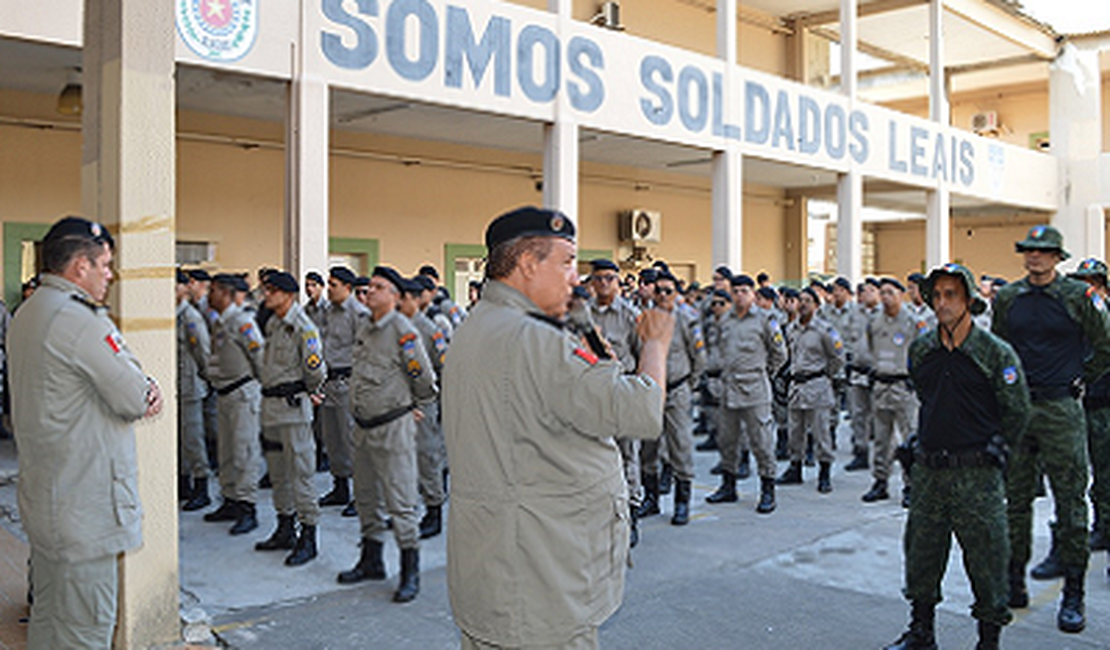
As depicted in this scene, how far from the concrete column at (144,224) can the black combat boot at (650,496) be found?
4013mm

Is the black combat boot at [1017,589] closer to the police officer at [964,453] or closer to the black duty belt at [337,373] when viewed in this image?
the police officer at [964,453]

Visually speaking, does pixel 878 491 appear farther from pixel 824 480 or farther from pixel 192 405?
pixel 192 405

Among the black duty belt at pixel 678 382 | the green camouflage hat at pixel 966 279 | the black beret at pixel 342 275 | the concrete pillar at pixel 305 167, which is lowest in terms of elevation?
the black duty belt at pixel 678 382

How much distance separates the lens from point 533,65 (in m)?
11.5

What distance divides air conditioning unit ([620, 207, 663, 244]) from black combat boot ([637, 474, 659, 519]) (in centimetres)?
1039

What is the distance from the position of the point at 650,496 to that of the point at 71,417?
17.0 feet

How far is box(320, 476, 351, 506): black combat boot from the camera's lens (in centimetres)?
793

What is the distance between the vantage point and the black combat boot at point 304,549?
605 cm

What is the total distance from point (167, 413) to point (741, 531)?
4.31m

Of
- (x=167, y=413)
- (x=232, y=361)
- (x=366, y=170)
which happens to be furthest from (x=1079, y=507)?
(x=366, y=170)

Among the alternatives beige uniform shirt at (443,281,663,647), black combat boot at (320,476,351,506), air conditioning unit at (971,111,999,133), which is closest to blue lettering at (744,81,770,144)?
black combat boot at (320,476,351,506)

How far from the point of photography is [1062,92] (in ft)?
73.7

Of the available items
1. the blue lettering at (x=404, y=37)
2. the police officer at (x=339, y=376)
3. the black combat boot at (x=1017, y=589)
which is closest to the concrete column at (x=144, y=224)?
the police officer at (x=339, y=376)

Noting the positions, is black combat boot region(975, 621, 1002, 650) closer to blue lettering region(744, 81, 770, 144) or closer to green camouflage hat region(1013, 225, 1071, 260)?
green camouflage hat region(1013, 225, 1071, 260)
